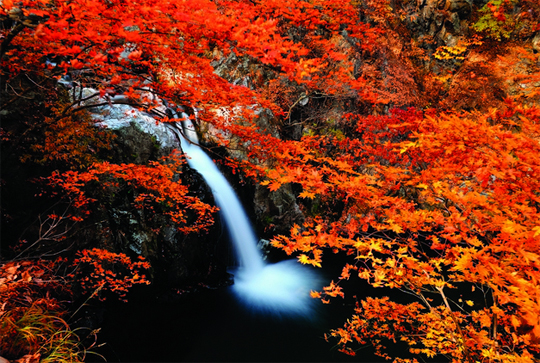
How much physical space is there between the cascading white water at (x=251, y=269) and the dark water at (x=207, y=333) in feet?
2.54

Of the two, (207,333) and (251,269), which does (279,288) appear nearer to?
(251,269)

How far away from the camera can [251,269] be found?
10.9 m

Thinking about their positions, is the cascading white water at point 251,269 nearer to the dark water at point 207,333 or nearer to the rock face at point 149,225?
the dark water at point 207,333

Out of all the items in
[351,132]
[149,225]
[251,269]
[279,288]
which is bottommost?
[279,288]

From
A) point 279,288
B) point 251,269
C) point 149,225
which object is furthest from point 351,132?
point 149,225

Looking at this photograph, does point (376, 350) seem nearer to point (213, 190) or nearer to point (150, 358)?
point (150, 358)

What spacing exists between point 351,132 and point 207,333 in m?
12.9

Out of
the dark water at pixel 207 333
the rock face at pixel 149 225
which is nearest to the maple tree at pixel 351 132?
the rock face at pixel 149 225

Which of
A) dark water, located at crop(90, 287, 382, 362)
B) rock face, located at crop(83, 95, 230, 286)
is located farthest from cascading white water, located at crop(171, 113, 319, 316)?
rock face, located at crop(83, 95, 230, 286)

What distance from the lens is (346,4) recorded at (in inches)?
596

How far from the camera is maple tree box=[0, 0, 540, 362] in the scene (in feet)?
10.3

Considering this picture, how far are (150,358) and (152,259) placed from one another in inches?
97.1

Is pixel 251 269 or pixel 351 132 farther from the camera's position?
pixel 351 132

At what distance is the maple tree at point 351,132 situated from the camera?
3154mm
